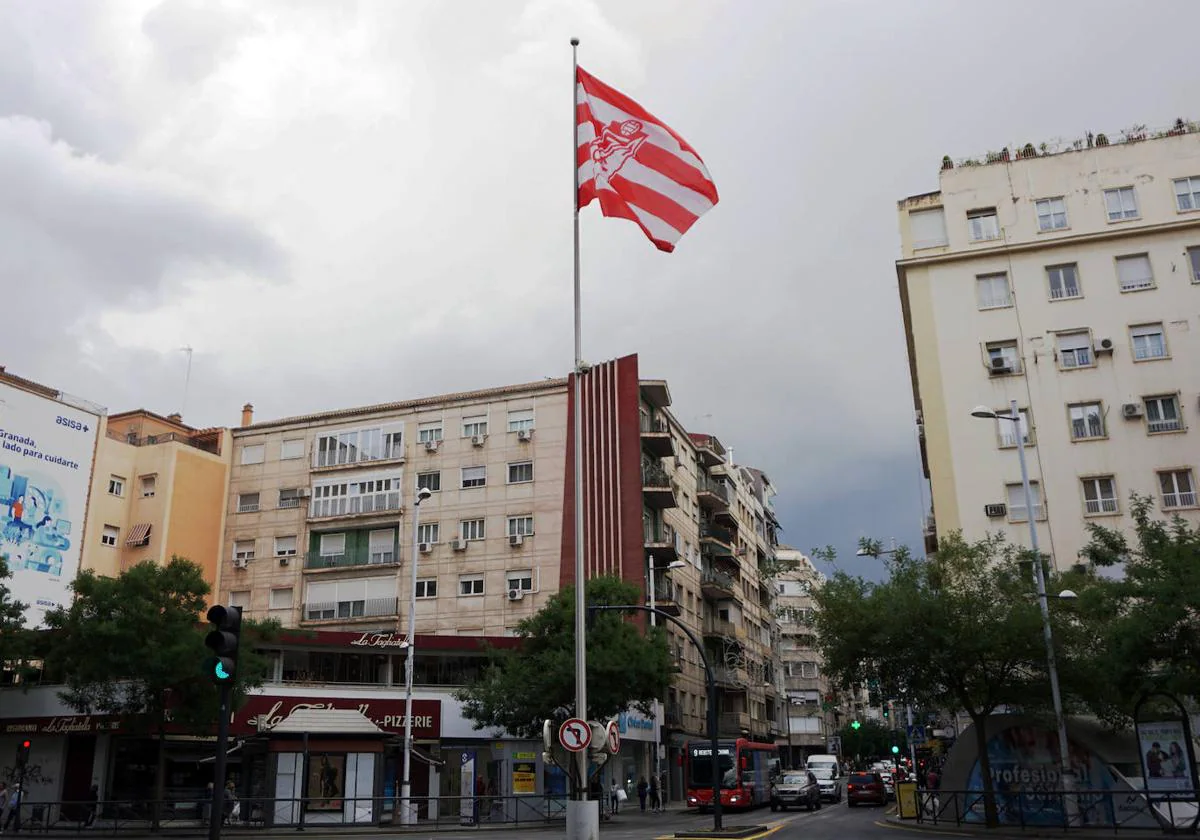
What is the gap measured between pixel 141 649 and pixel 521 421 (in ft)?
78.6

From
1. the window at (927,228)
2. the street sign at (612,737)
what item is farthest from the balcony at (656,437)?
the street sign at (612,737)

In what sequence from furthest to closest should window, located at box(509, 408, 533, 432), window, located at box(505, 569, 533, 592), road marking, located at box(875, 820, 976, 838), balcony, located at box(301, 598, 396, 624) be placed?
1. window, located at box(509, 408, 533, 432)
2. balcony, located at box(301, 598, 396, 624)
3. window, located at box(505, 569, 533, 592)
4. road marking, located at box(875, 820, 976, 838)

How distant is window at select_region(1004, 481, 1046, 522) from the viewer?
1582 inches

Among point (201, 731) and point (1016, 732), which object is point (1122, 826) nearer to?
point (1016, 732)

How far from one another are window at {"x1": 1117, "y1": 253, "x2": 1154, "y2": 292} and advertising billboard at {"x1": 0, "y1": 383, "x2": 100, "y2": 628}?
48.6 metres

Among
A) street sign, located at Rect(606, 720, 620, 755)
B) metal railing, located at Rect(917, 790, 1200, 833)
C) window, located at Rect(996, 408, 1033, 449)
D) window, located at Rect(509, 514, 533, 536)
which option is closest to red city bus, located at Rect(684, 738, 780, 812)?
window, located at Rect(509, 514, 533, 536)

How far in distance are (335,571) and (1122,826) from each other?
37280 mm

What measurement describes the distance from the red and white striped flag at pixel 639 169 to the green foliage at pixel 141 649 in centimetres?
2028

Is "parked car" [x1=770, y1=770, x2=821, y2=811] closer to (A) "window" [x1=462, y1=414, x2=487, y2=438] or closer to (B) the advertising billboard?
(A) "window" [x1=462, y1=414, x2=487, y2=438]

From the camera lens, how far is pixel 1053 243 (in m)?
43.0

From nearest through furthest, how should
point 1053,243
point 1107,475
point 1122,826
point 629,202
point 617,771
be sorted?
1. point 629,202
2. point 1122,826
3. point 1107,475
4. point 1053,243
5. point 617,771

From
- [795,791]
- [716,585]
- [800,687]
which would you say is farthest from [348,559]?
[800,687]

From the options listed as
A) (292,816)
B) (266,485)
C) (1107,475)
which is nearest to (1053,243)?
(1107,475)

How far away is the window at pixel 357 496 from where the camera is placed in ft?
172
